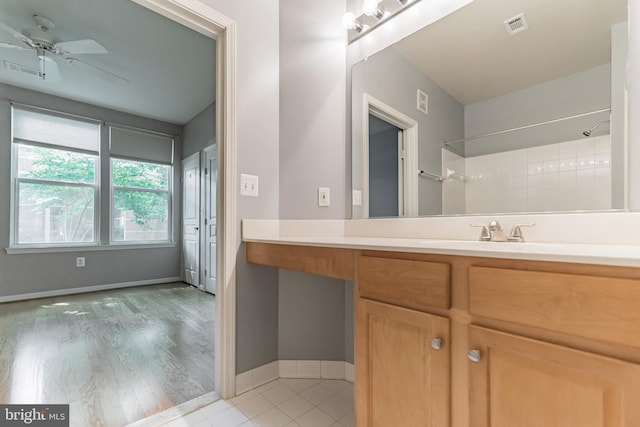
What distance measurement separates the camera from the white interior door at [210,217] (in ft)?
12.5

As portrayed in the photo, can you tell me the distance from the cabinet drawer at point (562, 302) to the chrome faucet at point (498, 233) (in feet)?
1.52

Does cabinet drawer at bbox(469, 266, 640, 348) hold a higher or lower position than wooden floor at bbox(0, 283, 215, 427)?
higher

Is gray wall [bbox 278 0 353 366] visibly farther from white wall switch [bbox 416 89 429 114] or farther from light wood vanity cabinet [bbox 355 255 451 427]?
light wood vanity cabinet [bbox 355 255 451 427]

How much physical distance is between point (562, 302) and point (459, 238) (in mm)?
676

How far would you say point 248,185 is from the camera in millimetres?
1597

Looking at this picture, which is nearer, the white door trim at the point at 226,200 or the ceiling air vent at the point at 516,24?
the ceiling air vent at the point at 516,24

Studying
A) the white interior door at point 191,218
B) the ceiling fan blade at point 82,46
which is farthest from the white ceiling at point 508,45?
the white interior door at point 191,218

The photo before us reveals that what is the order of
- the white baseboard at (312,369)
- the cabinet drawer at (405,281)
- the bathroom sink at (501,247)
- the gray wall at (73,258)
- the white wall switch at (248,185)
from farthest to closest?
the gray wall at (73,258) → the white baseboard at (312,369) → the white wall switch at (248,185) → the cabinet drawer at (405,281) → the bathroom sink at (501,247)

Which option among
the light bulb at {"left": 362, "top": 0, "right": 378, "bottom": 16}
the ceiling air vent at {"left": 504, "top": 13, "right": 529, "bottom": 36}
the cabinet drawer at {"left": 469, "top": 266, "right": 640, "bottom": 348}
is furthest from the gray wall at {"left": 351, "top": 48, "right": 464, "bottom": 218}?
the cabinet drawer at {"left": 469, "top": 266, "right": 640, "bottom": 348}

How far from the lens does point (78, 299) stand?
349cm

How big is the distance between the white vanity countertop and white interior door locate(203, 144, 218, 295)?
8.04 feet

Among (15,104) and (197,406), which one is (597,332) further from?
(15,104)

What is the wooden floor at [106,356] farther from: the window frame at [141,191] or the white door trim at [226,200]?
the window frame at [141,191]

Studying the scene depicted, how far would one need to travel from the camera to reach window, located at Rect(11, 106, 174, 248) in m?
3.49
